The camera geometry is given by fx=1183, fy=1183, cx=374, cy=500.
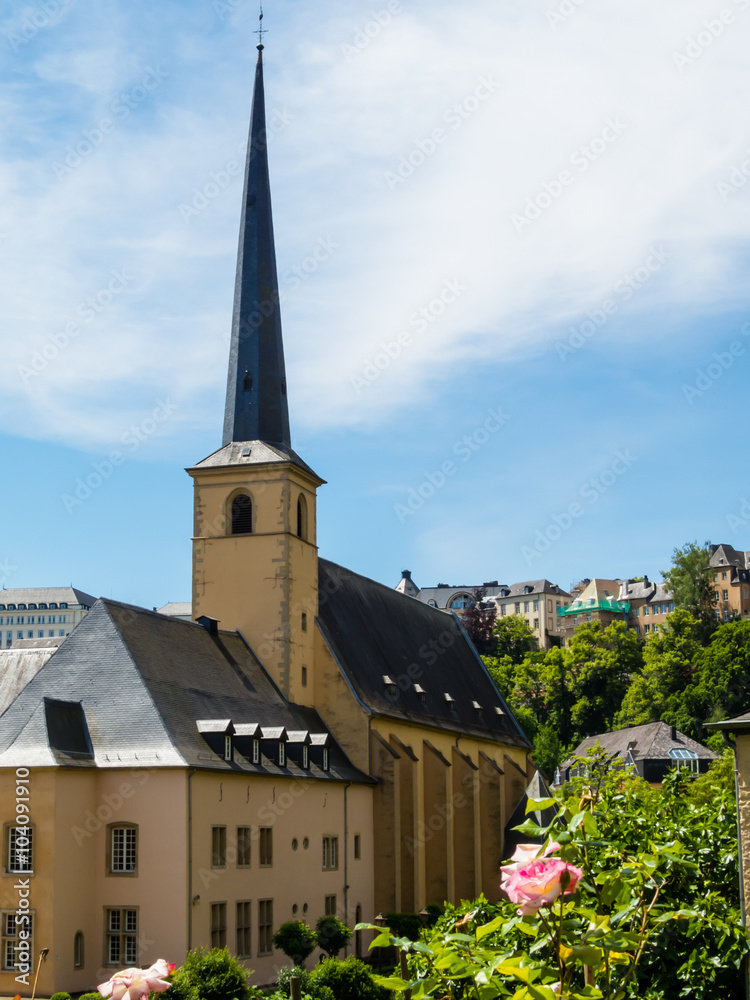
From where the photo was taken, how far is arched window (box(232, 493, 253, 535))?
44.8 meters

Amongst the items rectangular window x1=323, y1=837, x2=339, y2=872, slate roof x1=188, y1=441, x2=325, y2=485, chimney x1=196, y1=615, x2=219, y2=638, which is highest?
slate roof x1=188, y1=441, x2=325, y2=485

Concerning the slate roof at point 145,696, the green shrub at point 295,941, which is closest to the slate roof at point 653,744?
the slate roof at point 145,696

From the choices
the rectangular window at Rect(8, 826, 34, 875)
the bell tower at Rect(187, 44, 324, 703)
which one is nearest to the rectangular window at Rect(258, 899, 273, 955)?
the rectangular window at Rect(8, 826, 34, 875)

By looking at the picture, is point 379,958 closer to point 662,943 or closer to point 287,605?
point 287,605

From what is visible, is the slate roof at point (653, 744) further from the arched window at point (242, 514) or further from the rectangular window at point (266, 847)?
the rectangular window at point (266, 847)

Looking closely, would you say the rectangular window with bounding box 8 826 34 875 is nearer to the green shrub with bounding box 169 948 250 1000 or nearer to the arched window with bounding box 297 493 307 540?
the green shrub with bounding box 169 948 250 1000

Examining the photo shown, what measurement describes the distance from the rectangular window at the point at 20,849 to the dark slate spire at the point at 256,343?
19068 mm

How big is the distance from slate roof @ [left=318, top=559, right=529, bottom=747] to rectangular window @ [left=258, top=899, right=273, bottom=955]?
1034 centimetres

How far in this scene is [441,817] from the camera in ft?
159

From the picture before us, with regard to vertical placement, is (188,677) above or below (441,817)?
above

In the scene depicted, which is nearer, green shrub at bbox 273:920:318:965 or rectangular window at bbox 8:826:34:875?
rectangular window at bbox 8:826:34:875

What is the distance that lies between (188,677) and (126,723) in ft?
13.3

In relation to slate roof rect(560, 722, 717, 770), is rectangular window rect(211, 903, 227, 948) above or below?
below

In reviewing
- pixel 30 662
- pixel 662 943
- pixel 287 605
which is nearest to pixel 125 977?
pixel 662 943
